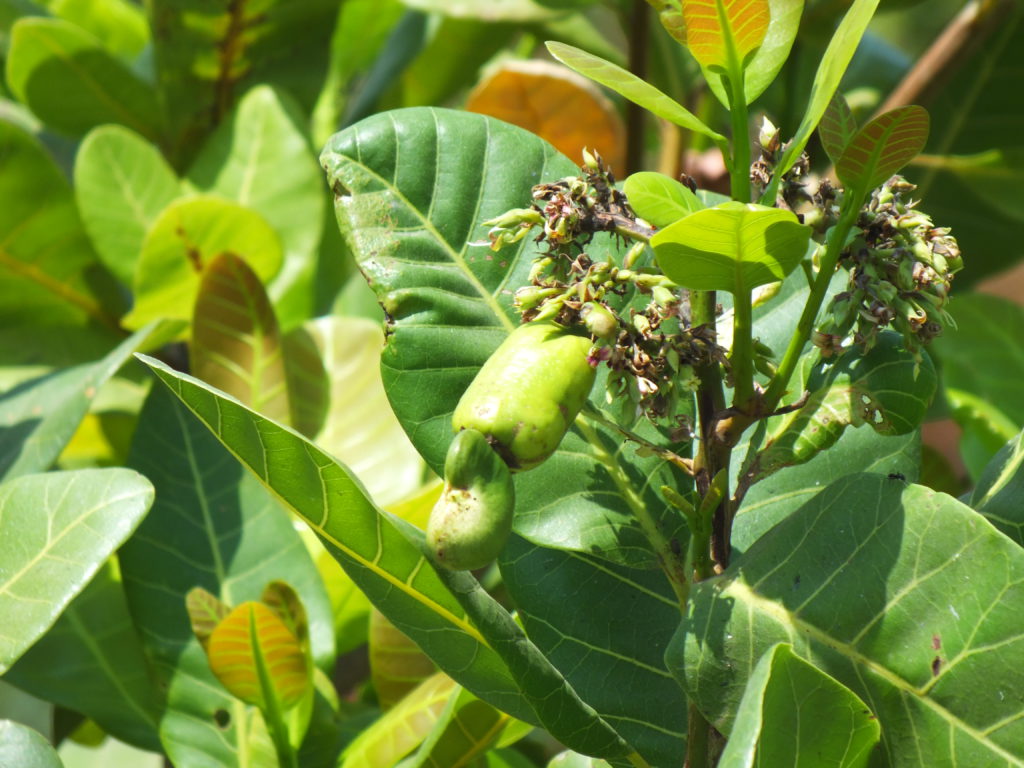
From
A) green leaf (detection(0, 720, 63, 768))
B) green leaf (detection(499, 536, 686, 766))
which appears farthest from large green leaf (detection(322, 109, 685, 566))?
green leaf (detection(0, 720, 63, 768))

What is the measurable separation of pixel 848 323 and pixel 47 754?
1.67ft

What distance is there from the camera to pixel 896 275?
21.7 inches

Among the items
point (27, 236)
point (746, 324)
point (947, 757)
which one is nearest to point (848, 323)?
point (746, 324)

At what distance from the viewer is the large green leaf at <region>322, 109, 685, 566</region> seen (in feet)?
2.15

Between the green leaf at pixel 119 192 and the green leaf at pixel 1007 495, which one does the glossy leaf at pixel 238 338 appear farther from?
the green leaf at pixel 1007 495

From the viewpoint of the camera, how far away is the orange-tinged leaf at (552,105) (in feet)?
4.33

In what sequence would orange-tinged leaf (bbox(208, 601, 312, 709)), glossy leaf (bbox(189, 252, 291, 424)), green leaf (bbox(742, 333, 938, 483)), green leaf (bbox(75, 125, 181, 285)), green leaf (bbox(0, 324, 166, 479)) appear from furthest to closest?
green leaf (bbox(75, 125, 181, 285)) < glossy leaf (bbox(189, 252, 291, 424)) < green leaf (bbox(0, 324, 166, 479)) < orange-tinged leaf (bbox(208, 601, 312, 709)) < green leaf (bbox(742, 333, 938, 483))

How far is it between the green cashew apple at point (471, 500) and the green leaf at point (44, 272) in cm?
84

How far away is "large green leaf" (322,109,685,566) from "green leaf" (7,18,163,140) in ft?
2.26

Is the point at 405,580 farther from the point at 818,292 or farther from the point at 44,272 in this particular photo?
the point at 44,272

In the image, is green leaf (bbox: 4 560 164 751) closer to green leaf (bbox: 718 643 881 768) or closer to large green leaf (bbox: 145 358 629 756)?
large green leaf (bbox: 145 358 629 756)

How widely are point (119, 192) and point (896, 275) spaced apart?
2.81 ft

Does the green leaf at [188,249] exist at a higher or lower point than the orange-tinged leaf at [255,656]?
higher

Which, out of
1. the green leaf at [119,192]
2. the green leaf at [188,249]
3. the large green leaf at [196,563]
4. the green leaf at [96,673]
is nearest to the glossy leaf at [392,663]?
the large green leaf at [196,563]
